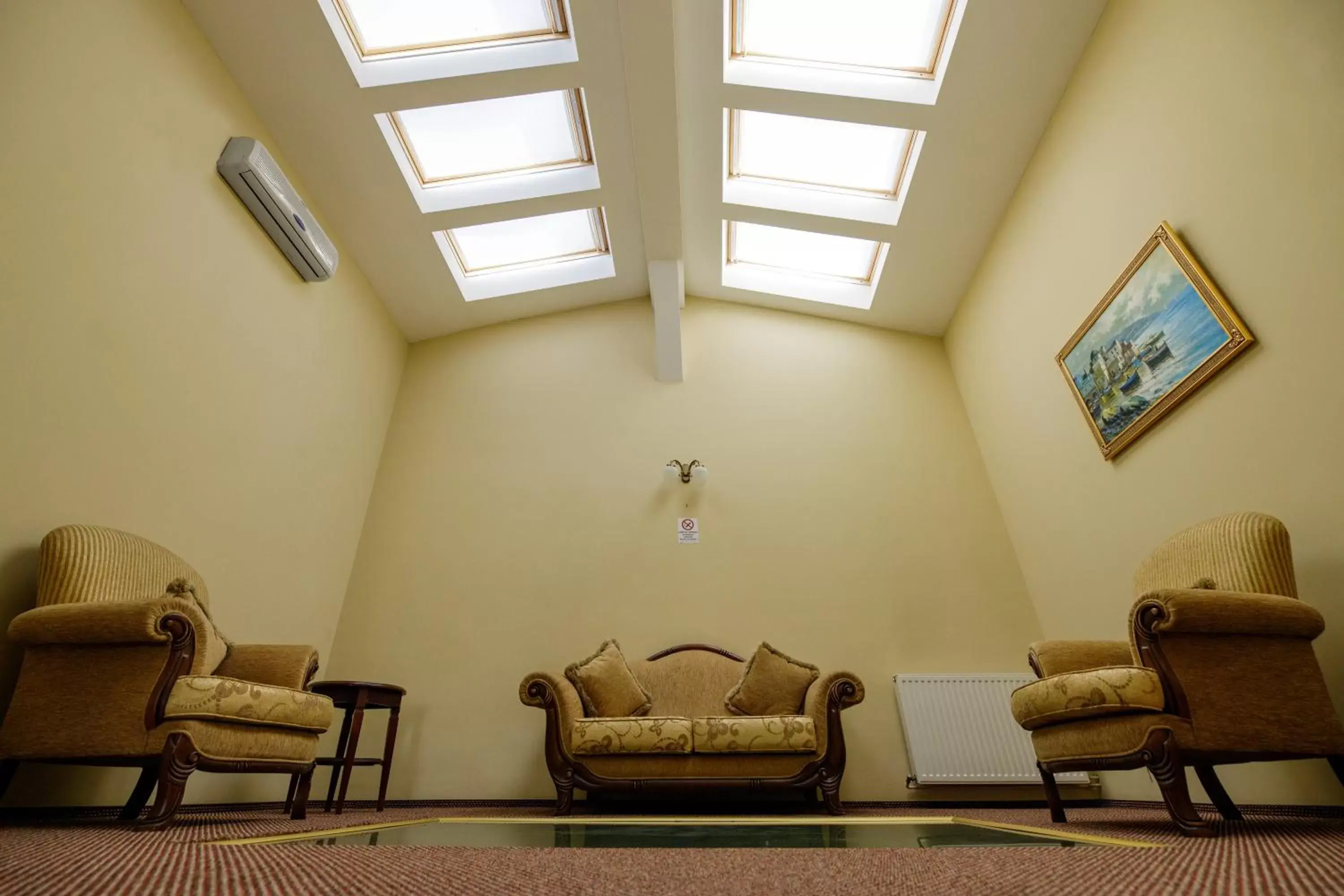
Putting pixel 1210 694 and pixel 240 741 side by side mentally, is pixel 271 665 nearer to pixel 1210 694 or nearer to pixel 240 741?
pixel 240 741

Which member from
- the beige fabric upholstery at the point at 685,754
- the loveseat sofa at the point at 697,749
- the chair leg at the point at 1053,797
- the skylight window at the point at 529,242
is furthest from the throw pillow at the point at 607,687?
the skylight window at the point at 529,242

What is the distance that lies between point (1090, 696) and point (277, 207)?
410cm

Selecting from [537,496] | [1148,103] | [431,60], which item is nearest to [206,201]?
[431,60]

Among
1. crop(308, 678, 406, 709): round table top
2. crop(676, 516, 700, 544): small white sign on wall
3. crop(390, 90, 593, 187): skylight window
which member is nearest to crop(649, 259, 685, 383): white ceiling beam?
crop(390, 90, 593, 187): skylight window

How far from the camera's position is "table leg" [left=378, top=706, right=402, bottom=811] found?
3191mm

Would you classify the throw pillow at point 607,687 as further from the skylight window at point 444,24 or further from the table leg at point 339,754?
the skylight window at point 444,24

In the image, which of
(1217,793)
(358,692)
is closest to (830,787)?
(1217,793)

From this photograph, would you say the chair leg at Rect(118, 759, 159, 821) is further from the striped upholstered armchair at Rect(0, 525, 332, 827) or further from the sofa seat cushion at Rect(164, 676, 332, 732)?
the sofa seat cushion at Rect(164, 676, 332, 732)

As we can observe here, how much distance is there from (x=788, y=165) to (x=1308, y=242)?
2.66 metres

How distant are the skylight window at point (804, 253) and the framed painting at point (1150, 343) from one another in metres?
1.71

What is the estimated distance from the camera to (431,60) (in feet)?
10.9

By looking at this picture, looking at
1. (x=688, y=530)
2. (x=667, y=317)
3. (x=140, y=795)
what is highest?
(x=667, y=317)

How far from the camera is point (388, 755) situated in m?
3.25

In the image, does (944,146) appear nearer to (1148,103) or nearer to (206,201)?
(1148,103)
